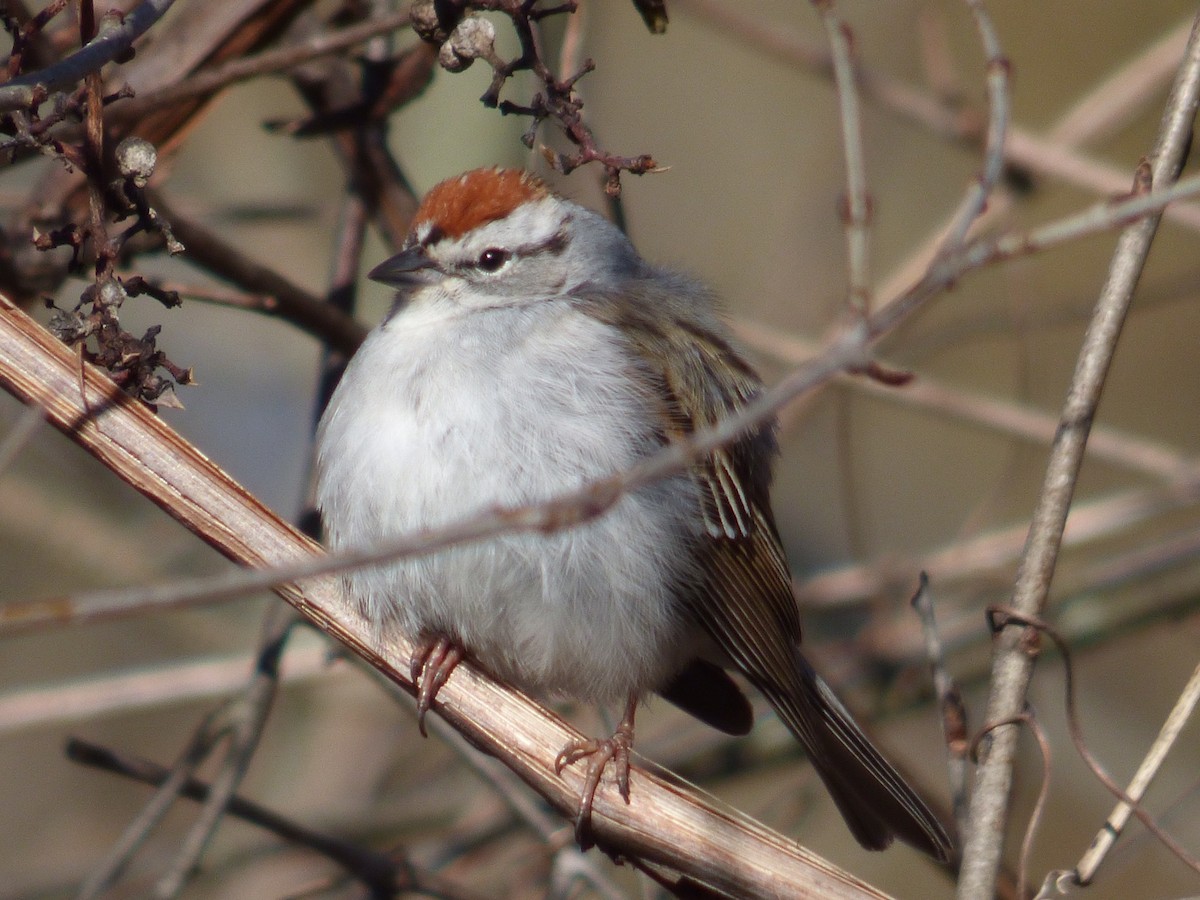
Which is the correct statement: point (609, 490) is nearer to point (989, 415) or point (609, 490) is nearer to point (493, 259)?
point (493, 259)

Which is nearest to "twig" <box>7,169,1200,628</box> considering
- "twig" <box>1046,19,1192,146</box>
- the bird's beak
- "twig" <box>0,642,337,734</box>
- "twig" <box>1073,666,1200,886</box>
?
"twig" <box>1073,666,1200,886</box>

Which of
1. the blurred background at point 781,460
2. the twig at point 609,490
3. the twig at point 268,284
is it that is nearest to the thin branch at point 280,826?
the blurred background at point 781,460

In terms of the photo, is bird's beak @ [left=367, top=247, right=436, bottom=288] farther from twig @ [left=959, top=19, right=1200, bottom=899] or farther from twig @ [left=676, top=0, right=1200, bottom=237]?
twig @ [left=959, top=19, right=1200, bottom=899]

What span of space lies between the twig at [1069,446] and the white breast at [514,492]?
0.84 metres

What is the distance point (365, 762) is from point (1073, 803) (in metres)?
2.95

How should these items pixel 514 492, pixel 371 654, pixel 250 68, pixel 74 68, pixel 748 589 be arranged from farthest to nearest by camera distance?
pixel 748 589 < pixel 250 68 < pixel 514 492 < pixel 371 654 < pixel 74 68

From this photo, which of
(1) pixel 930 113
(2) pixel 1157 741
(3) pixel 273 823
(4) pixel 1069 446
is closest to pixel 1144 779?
(2) pixel 1157 741

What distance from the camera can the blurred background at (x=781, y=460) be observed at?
4.23 meters

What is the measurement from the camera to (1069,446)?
7.84 feet

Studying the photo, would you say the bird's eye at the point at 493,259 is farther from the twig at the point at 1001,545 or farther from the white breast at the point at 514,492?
→ the twig at the point at 1001,545

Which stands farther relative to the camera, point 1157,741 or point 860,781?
point 860,781

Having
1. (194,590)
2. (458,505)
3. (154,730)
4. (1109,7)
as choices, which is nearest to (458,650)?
(458,505)

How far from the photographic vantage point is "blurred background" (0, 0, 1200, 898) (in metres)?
4.23

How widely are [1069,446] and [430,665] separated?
139cm
